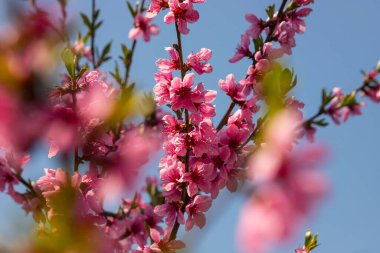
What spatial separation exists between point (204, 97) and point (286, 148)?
1303 millimetres

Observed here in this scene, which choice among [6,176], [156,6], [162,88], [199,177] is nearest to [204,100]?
[162,88]

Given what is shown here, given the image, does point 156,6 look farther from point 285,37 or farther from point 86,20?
point 86,20

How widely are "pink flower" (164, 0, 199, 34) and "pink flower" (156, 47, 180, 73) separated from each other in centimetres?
12

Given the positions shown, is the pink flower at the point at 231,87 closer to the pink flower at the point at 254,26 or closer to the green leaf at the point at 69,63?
the pink flower at the point at 254,26

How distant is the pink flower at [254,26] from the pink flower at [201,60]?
43 cm

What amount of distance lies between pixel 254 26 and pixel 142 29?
3.30ft

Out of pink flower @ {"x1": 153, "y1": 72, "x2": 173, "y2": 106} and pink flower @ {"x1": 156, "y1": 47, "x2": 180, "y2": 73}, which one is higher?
pink flower @ {"x1": 156, "y1": 47, "x2": 180, "y2": 73}

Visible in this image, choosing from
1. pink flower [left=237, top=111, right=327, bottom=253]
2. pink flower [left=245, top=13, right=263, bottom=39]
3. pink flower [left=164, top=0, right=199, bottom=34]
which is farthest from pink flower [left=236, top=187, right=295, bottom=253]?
pink flower [left=245, top=13, right=263, bottom=39]

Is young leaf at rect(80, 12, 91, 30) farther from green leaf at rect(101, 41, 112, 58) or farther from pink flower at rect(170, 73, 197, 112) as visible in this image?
pink flower at rect(170, 73, 197, 112)

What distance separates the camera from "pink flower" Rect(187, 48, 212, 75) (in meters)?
2.00

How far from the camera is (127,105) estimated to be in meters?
0.67

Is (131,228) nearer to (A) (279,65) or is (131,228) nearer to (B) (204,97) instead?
(B) (204,97)

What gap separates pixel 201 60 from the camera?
203 cm

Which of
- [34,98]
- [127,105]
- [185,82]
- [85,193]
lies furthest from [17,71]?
[185,82]
